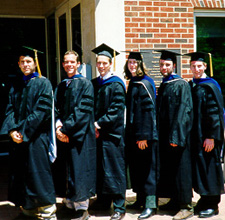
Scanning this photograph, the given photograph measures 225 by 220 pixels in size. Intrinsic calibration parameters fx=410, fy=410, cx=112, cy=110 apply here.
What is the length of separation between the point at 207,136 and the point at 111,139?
1.15m

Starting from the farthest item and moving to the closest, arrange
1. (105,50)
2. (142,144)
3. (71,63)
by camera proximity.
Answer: (105,50), (142,144), (71,63)

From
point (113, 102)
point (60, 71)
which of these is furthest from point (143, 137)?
point (60, 71)

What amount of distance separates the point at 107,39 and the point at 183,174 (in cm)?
237

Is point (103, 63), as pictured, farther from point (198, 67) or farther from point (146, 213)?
point (146, 213)

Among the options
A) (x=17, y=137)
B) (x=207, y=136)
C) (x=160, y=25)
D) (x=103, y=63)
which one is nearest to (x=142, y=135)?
(x=207, y=136)

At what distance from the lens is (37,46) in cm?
880

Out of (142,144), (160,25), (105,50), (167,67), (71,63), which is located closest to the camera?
(71,63)

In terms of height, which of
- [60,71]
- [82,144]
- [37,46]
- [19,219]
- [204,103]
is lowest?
[19,219]

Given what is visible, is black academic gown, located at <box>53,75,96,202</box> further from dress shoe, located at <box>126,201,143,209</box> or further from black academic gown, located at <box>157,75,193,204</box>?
black academic gown, located at <box>157,75,193,204</box>

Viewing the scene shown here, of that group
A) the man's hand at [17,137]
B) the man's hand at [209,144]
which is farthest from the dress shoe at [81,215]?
the man's hand at [209,144]

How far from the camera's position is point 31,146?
458cm

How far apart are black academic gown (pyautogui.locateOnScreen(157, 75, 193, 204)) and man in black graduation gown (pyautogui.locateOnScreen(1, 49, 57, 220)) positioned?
1.36 meters

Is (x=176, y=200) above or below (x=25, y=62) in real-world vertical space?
below

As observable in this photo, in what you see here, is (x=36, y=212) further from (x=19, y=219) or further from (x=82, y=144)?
(x=82, y=144)
